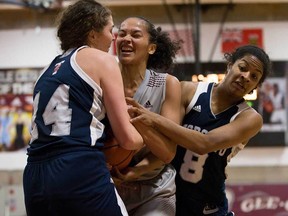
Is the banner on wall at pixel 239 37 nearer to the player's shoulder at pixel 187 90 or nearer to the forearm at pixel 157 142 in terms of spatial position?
the player's shoulder at pixel 187 90

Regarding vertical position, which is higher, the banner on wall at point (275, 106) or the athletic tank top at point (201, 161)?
the athletic tank top at point (201, 161)

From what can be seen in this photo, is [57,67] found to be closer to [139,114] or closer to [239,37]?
[139,114]

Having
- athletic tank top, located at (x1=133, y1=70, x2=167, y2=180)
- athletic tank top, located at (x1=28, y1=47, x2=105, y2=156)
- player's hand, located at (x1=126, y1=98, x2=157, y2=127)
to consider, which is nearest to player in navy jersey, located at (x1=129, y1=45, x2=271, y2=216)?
athletic tank top, located at (x1=133, y1=70, x2=167, y2=180)

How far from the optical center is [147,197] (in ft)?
11.0

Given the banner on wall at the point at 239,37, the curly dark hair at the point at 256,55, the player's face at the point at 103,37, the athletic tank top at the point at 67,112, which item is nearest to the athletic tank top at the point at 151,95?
the curly dark hair at the point at 256,55

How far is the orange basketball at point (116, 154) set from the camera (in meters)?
2.79

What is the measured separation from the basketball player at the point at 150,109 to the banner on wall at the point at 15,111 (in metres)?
8.23

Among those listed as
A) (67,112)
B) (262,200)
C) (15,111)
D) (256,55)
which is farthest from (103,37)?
(15,111)

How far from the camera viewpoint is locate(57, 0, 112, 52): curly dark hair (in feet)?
8.96

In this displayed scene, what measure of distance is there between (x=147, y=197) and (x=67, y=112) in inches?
39.8

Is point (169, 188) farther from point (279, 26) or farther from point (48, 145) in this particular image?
point (279, 26)

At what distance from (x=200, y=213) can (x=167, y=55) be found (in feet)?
3.38

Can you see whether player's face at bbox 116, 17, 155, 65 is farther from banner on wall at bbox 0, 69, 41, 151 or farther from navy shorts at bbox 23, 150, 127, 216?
banner on wall at bbox 0, 69, 41, 151

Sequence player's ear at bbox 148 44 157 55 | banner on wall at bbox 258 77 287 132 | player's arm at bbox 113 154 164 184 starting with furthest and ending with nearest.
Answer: banner on wall at bbox 258 77 287 132 < player's ear at bbox 148 44 157 55 < player's arm at bbox 113 154 164 184
